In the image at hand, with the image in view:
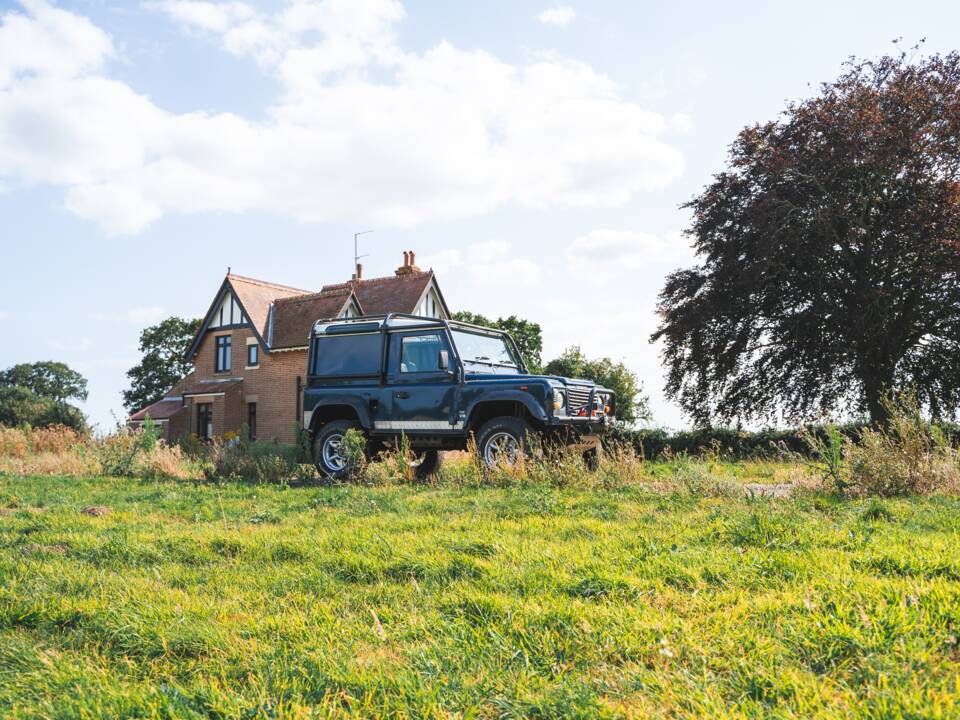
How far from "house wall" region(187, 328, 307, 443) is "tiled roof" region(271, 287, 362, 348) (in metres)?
0.59

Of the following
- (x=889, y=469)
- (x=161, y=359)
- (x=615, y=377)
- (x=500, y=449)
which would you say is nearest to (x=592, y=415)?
(x=500, y=449)

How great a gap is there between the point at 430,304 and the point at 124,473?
65.7 ft

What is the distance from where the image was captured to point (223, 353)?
3231cm

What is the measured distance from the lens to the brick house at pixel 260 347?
96.8 ft

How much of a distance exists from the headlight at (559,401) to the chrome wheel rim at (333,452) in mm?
3812

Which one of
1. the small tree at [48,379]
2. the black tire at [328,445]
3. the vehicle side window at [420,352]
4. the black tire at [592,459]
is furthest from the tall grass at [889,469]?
the small tree at [48,379]

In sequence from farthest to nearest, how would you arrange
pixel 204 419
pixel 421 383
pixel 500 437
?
pixel 204 419 → pixel 421 383 → pixel 500 437

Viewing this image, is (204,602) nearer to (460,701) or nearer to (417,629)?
(417,629)

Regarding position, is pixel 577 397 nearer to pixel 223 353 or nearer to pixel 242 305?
pixel 242 305

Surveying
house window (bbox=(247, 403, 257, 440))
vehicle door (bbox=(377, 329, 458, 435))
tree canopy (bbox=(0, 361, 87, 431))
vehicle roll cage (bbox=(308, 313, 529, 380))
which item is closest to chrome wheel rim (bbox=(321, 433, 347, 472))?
vehicle door (bbox=(377, 329, 458, 435))

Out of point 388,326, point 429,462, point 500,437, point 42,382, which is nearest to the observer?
point 500,437

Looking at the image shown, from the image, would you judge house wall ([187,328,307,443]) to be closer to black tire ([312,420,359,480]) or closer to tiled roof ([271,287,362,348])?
tiled roof ([271,287,362,348])

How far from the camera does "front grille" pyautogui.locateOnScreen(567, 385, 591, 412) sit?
10211 millimetres

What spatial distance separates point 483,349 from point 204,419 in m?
23.5
